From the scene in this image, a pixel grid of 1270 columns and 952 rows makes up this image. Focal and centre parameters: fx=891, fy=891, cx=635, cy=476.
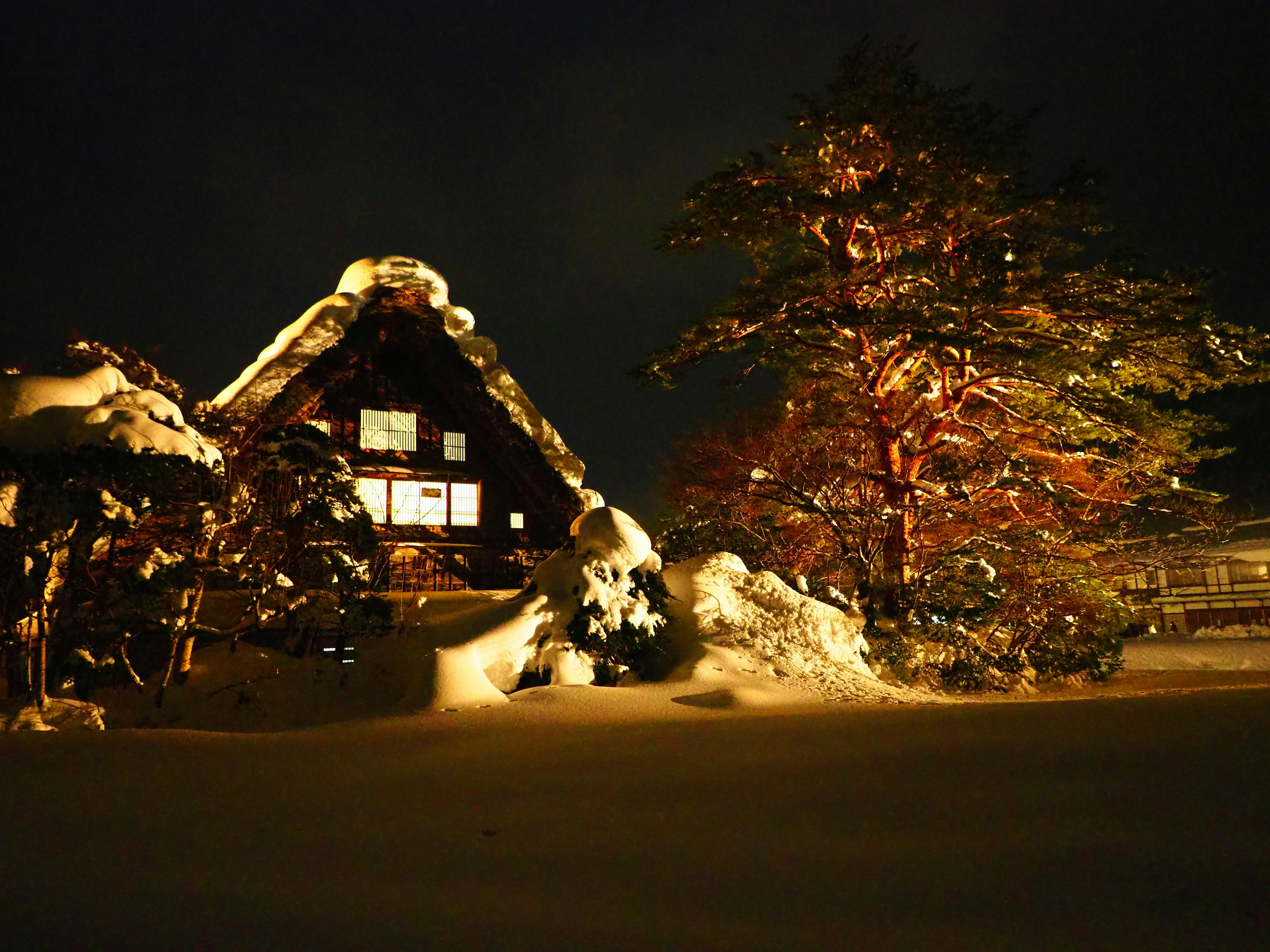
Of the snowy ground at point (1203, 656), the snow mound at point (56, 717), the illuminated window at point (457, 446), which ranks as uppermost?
the illuminated window at point (457, 446)

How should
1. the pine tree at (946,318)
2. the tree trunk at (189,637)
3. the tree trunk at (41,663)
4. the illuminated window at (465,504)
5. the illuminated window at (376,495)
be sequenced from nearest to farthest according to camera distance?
the tree trunk at (41,663) < the tree trunk at (189,637) < the pine tree at (946,318) < the illuminated window at (376,495) < the illuminated window at (465,504)

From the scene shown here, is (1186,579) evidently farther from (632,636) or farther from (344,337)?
(344,337)

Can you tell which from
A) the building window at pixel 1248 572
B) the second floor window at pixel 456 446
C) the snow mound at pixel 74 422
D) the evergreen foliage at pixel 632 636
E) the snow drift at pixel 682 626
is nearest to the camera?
the snow mound at pixel 74 422

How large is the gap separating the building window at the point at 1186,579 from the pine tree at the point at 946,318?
65.5ft

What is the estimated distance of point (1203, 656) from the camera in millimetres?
20297

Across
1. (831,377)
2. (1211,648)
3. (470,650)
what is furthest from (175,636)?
(1211,648)

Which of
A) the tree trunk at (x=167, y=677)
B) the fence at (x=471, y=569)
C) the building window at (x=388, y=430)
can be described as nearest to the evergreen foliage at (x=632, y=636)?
the tree trunk at (x=167, y=677)

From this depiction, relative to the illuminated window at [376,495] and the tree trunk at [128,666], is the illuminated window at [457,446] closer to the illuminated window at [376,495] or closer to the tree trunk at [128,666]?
the illuminated window at [376,495]

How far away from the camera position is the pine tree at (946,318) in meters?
12.9

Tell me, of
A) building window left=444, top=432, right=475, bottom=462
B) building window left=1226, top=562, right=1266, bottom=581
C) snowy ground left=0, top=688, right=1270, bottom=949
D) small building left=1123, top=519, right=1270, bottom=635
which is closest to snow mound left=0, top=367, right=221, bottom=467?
snowy ground left=0, top=688, right=1270, bottom=949

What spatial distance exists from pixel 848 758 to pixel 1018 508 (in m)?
10.9

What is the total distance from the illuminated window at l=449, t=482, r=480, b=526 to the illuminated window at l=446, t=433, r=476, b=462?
20 cm

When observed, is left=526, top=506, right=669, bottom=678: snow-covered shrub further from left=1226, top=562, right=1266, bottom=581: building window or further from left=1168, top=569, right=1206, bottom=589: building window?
left=1226, top=562, right=1266, bottom=581: building window

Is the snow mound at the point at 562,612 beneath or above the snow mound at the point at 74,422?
beneath
